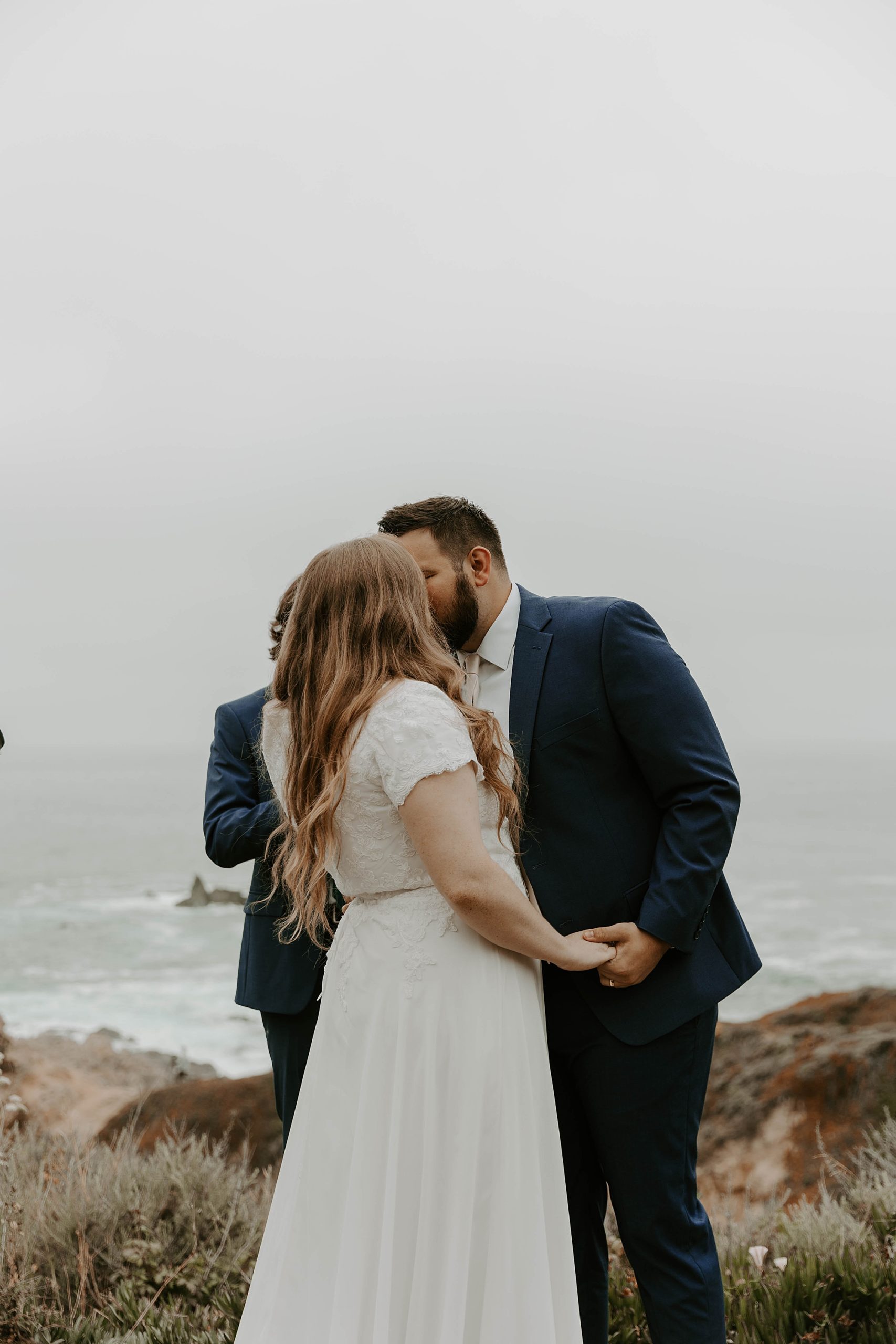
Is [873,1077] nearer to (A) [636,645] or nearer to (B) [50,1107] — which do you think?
(A) [636,645]

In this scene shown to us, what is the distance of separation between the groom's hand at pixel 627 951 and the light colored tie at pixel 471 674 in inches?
23.0

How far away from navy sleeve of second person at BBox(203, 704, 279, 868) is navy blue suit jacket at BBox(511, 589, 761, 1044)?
96 centimetres

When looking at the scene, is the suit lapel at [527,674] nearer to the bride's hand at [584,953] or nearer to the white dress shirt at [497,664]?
the white dress shirt at [497,664]

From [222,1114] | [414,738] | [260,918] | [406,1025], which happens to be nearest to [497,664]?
[414,738]

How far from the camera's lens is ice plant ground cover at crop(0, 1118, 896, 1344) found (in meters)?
2.72

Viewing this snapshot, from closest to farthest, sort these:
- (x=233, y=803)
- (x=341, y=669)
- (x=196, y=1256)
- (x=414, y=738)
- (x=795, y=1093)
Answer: (x=414, y=738) → (x=341, y=669) → (x=233, y=803) → (x=196, y=1256) → (x=795, y=1093)

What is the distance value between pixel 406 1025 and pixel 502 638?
2.91 feet

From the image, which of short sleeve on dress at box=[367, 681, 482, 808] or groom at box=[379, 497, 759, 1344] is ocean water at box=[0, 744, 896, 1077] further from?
short sleeve on dress at box=[367, 681, 482, 808]

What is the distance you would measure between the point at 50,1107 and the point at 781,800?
24892 mm

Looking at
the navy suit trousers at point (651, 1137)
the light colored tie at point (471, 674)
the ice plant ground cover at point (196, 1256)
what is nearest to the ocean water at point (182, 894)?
the ice plant ground cover at point (196, 1256)

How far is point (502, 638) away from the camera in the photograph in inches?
92.1

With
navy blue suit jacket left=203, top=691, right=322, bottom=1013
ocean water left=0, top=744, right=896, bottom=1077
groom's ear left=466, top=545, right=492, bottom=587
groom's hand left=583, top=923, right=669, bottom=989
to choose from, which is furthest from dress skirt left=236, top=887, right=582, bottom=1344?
ocean water left=0, top=744, right=896, bottom=1077

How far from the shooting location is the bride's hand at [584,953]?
1972mm

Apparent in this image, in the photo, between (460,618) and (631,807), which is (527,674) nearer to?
(460,618)
